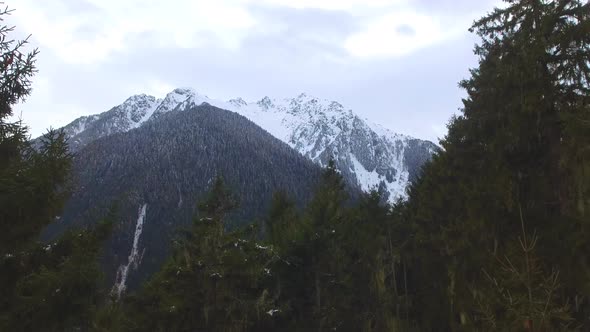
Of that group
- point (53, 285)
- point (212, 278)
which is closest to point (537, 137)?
point (53, 285)

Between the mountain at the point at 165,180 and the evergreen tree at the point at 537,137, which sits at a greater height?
the mountain at the point at 165,180

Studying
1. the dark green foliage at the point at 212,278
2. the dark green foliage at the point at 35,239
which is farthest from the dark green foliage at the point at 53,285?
the dark green foliage at the point at 212,278

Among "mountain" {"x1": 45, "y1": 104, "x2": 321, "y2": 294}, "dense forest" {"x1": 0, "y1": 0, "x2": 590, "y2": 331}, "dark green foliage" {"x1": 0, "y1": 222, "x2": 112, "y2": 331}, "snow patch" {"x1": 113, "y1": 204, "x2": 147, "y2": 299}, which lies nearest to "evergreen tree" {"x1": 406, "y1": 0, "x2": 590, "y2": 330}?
"dense forest" {"x1": 0, "y1": 0, "x2": 590, "y2": 331}

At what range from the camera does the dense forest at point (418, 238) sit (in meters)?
7.29

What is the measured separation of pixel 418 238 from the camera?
2450 centimetres

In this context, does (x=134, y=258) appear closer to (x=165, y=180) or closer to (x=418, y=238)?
(x=165, y=180)

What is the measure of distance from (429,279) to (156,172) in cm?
15380

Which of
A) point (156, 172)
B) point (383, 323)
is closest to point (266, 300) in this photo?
point (383, 323)

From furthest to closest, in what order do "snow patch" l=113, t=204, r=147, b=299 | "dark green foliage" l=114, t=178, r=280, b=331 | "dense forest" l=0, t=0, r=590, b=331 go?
"snow patch" l=113, t=204, r=147, b=299 → "dark green foliage" l=114, t=178, r=280, b=331 → "dense forest" l=0, t=0, r=590, b=331

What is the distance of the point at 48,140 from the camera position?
7629 mm

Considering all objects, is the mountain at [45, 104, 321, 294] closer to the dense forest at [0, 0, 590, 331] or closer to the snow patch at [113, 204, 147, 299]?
the snow patch at [113, 204, 147, 299]

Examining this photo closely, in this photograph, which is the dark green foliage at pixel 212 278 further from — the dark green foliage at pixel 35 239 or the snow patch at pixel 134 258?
the snow patch at pixel 134 258

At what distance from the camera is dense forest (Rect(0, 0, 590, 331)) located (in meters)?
7.29

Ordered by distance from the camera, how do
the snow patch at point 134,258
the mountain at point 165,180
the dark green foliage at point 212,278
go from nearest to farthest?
the dark green foliage at point 212,278, the snow patch at point 134,258, the mountain at point 165,180
